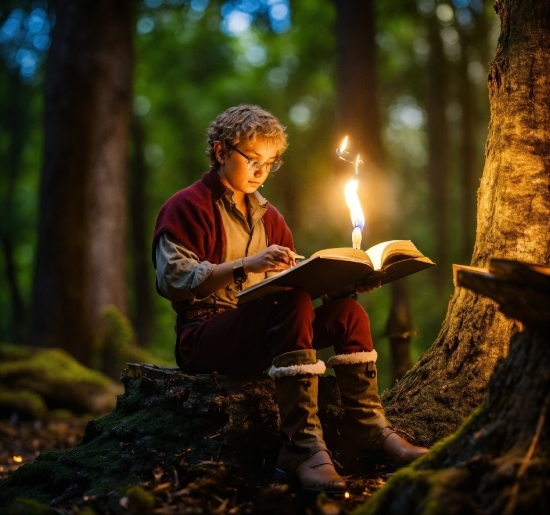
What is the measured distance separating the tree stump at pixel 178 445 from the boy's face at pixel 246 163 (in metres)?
1.06

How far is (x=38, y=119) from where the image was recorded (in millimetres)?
18000

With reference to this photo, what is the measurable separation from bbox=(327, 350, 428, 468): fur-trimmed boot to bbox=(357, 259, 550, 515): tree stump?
71 cm

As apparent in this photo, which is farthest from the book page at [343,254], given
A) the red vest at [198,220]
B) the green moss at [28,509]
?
the green moss at [28,509]

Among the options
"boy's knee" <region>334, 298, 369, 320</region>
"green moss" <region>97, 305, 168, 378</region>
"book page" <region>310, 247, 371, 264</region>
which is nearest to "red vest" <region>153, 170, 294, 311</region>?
"boy's knee" <region>334, 298, 369, 320</region>

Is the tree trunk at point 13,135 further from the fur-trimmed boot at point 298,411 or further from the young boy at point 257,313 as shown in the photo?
the fur-trimmed boot at point 298,411

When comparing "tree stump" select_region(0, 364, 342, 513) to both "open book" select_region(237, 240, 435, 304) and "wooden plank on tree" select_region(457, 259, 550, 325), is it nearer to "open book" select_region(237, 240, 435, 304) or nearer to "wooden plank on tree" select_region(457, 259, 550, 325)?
"open book" select_region(237, 240, 435, 304)

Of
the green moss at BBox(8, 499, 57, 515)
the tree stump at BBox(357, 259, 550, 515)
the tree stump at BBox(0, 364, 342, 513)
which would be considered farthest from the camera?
the tree stump at BBox(0, 364, 342, 513)

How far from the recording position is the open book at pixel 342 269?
10.2 ft

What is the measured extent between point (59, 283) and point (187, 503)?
23.5 feet

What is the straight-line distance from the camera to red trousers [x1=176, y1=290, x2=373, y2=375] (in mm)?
3295

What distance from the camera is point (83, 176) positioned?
980cm

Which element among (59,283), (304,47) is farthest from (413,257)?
(304,47)

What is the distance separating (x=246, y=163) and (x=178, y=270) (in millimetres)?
756

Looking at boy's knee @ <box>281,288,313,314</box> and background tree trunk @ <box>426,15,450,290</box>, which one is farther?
background tree trunk @ <box>426,15,450,290</box>
